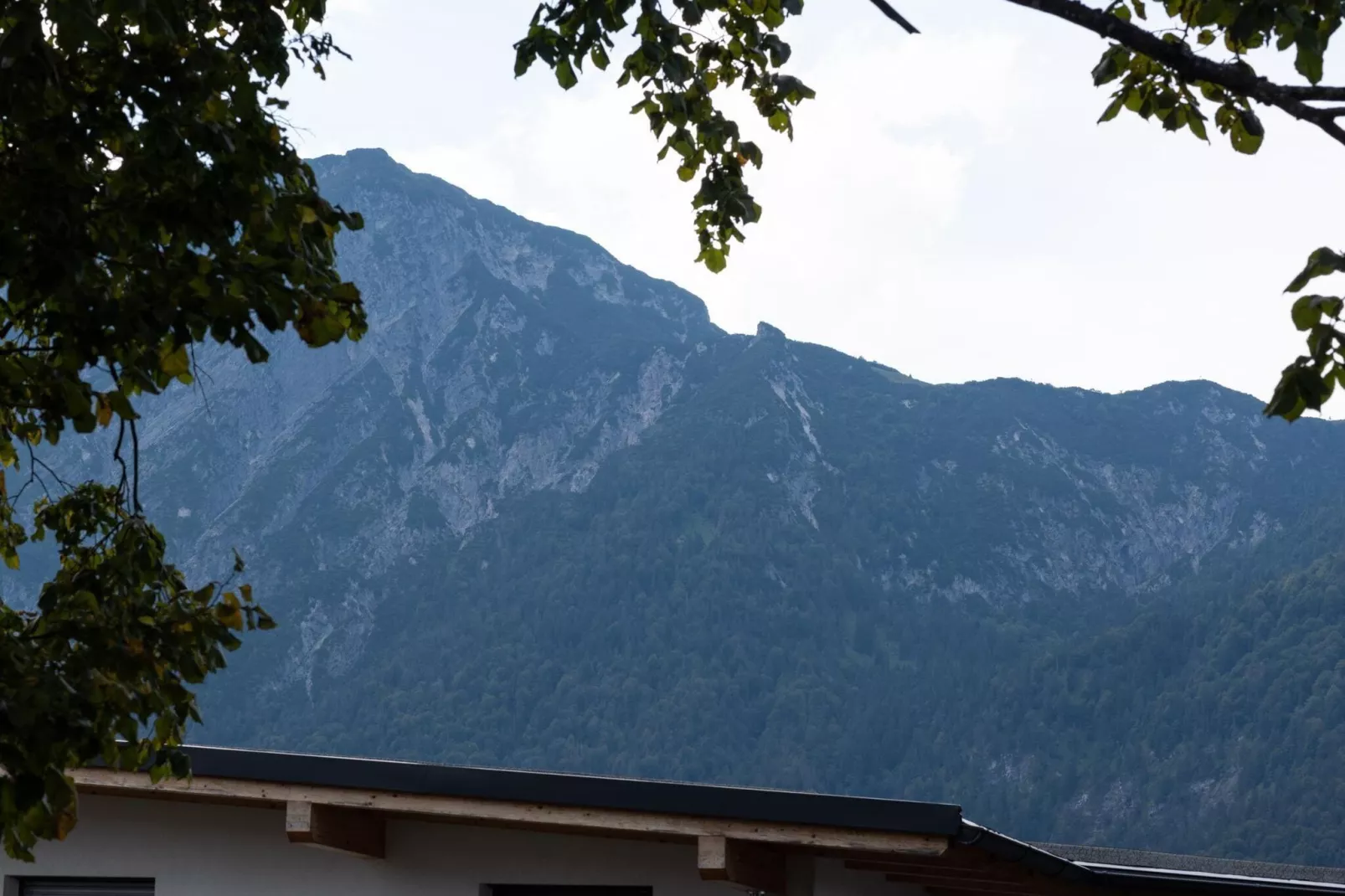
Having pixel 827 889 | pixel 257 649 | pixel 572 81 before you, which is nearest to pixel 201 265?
pixel 572 81

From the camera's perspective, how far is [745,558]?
131000mm

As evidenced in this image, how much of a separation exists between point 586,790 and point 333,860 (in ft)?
6.97

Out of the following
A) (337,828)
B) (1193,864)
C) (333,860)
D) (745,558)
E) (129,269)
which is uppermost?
(745,558)

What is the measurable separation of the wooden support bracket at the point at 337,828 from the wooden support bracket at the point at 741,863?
1.97 metres

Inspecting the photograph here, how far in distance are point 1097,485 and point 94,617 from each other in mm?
137490

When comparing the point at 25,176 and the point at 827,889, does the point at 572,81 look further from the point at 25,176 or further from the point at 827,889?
the point at 827,889

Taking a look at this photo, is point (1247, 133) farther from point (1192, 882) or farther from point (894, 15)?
point (1192, 882)

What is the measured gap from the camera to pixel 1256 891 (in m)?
7.08

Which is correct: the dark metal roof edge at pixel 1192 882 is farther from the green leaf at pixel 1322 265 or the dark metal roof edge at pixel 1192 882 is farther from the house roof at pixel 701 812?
the green leaf at pixel 1322 265

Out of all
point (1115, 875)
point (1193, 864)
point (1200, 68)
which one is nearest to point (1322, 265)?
point (1200, 68)

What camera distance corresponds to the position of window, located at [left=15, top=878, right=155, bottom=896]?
9000 mm

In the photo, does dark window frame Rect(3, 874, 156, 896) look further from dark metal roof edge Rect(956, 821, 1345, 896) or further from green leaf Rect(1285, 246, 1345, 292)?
green leaf Rect(1285, 246, 1345, 292)

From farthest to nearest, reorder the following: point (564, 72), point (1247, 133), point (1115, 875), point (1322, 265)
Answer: point (1115, 875) → point (564, 72) → point (1247, 133) → point (1322, 265)

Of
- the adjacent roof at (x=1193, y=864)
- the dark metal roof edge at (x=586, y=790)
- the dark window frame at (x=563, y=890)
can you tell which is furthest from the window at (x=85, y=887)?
the adjacent roof at (x=1193, y=864)
